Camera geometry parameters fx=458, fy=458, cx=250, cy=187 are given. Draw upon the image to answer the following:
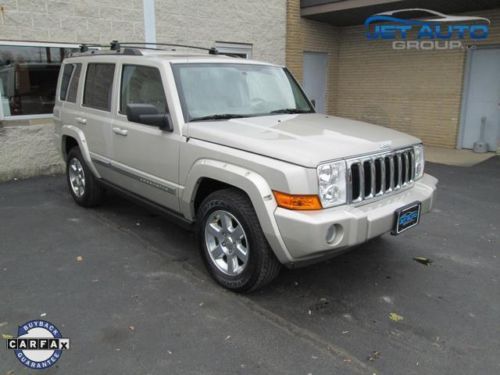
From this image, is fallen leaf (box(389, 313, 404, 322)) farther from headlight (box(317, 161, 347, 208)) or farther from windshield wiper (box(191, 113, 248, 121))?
windshield wiper (box(191, 113, 248, 121))

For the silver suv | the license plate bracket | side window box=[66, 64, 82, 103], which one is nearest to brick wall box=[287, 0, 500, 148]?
side window box=[66, 64, 82, 103]

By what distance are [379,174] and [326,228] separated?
822mm

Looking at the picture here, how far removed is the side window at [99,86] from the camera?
5.02 meters

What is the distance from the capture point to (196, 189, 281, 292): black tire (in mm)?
3346

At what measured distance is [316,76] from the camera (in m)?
12.5

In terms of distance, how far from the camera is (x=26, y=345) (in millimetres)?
2990

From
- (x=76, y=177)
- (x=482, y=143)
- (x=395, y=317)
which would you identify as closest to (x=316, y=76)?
(x=482, y=143)

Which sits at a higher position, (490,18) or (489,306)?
(490,18)

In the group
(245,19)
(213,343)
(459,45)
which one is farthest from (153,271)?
(459,45)

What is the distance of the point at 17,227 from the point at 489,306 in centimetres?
488

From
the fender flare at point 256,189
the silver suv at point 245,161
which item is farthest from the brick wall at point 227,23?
the fender flare at point 256,189

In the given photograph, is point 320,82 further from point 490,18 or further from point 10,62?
point 10,62

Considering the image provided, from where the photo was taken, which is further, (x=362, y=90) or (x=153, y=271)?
(x=362, y=90)

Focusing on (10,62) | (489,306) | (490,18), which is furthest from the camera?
(490,18)
